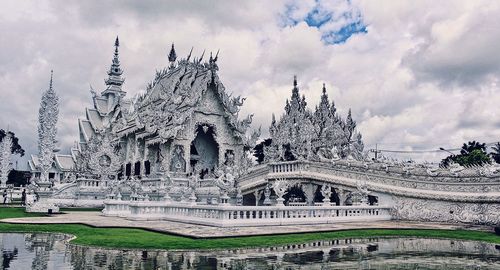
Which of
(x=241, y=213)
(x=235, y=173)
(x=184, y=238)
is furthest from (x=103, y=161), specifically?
(x=184, y=238)

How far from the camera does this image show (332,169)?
25062 mm

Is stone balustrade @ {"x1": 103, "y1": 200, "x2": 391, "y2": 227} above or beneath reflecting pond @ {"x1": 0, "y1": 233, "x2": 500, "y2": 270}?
above

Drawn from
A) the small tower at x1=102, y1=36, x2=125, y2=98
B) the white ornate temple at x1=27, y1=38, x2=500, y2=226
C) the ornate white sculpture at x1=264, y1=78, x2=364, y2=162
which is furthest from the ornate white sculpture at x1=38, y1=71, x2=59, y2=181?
the small tower at x1=102, y1=36, x2=125, y2=98

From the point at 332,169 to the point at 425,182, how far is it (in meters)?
5.11

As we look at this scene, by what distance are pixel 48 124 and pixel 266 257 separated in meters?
25.2

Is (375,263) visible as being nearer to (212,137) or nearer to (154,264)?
(154,264)

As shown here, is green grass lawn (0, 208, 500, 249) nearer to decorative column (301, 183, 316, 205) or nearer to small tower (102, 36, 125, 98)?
decorative column (301, 183, 316, 205)

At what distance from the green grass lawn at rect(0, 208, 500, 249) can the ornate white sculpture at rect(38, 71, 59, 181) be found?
1451cm

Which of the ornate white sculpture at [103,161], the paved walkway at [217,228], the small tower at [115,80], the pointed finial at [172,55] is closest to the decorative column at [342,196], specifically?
the paved walkway at [217,228]

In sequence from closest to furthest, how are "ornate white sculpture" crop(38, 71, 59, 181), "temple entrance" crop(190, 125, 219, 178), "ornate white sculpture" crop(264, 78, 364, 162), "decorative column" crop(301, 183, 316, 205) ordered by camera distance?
"decorative column" crop(301, 183, 316, 205) → "ornate white sculpture" crop(38, 71, 59, 181) → "ornate white sculpture" crop(264, 78, 364, 162) → "temple entrance" crop(190, 125, 219, 178)

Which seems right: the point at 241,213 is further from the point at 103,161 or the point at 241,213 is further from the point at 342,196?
the point at 103,161

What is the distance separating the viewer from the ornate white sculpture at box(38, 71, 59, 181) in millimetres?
28844

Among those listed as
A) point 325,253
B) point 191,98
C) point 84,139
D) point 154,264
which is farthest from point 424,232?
point 84,139

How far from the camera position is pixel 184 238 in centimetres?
1171
